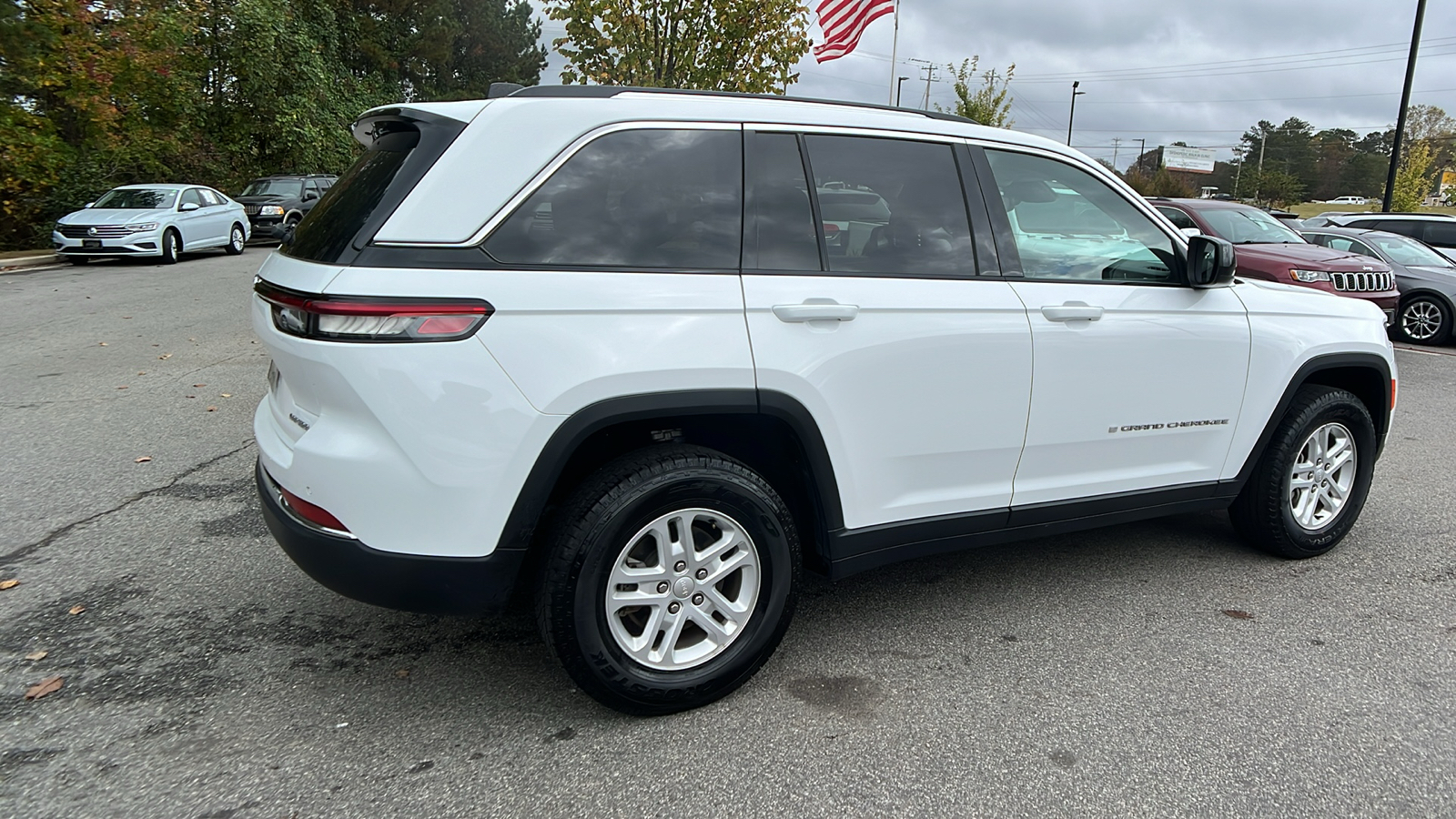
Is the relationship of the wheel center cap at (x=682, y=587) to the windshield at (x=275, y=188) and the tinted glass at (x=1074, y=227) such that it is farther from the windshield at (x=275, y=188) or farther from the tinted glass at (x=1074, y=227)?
the windshield at (x=275, y=188)

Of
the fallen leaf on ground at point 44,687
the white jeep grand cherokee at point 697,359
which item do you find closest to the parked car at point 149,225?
the white jeep grand cherokee at point 697,359

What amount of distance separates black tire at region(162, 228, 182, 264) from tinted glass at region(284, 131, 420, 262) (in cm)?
1714

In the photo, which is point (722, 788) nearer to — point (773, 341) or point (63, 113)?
point (773, 341)

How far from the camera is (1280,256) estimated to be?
9.85 metres

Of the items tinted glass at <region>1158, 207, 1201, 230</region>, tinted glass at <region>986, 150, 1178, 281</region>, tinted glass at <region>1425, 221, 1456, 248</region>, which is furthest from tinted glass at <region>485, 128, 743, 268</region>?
tinted glass at <region>1425, 221, 1456, 248</region>

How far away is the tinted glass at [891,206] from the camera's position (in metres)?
3.04

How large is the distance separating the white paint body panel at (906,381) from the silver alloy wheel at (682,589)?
1.39 ft

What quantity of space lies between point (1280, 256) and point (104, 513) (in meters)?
10.7

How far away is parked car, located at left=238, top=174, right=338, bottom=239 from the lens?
22.7m

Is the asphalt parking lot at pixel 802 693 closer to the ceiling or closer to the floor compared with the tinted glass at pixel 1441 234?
closer to the floor

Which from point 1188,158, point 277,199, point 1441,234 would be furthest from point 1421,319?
point 1188,158

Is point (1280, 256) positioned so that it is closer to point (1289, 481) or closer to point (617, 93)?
point (1289, 481)

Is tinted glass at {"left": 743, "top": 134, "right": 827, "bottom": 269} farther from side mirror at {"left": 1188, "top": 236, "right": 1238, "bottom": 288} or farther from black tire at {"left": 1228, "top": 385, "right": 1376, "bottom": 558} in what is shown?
black tire at {"left": 1228, "top": 385, "right": 1376, "bottom": 558}

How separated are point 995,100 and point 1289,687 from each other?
113 feet
